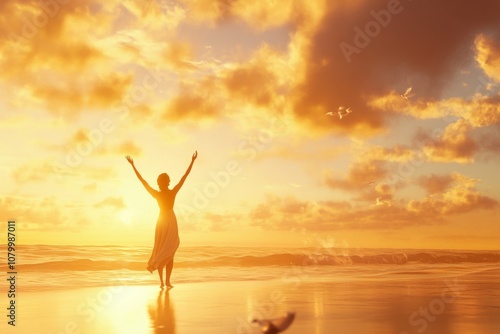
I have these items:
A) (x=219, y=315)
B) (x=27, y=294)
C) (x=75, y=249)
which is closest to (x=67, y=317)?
(x=219, y=315)

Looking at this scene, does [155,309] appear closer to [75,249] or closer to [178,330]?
[178,330]

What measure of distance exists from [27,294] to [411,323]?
8.51 metres

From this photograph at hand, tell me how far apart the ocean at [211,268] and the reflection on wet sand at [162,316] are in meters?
5.20

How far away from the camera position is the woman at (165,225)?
520 inches

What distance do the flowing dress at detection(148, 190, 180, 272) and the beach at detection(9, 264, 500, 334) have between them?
0.79m

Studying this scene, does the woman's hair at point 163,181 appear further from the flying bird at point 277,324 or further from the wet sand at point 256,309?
the flying bird at point 277,324

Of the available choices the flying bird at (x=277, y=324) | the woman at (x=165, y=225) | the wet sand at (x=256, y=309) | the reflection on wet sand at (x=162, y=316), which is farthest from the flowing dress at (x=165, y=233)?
the flying bird at (x=277, y=324)

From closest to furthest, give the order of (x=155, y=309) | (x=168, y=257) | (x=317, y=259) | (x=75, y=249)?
(x=155, y=309), (x=168, y=257), (x=75, y=249), (x=317, y=259)

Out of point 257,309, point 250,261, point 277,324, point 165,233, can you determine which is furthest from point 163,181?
point 250,261

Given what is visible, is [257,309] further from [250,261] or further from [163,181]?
[250,261]

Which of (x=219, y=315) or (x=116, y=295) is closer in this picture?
(x=219, y=315)

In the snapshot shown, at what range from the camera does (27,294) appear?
12250 millimetres

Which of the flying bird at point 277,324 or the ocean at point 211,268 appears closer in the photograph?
the flying bird at point 277,324

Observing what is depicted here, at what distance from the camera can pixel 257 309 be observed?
30.2ft
